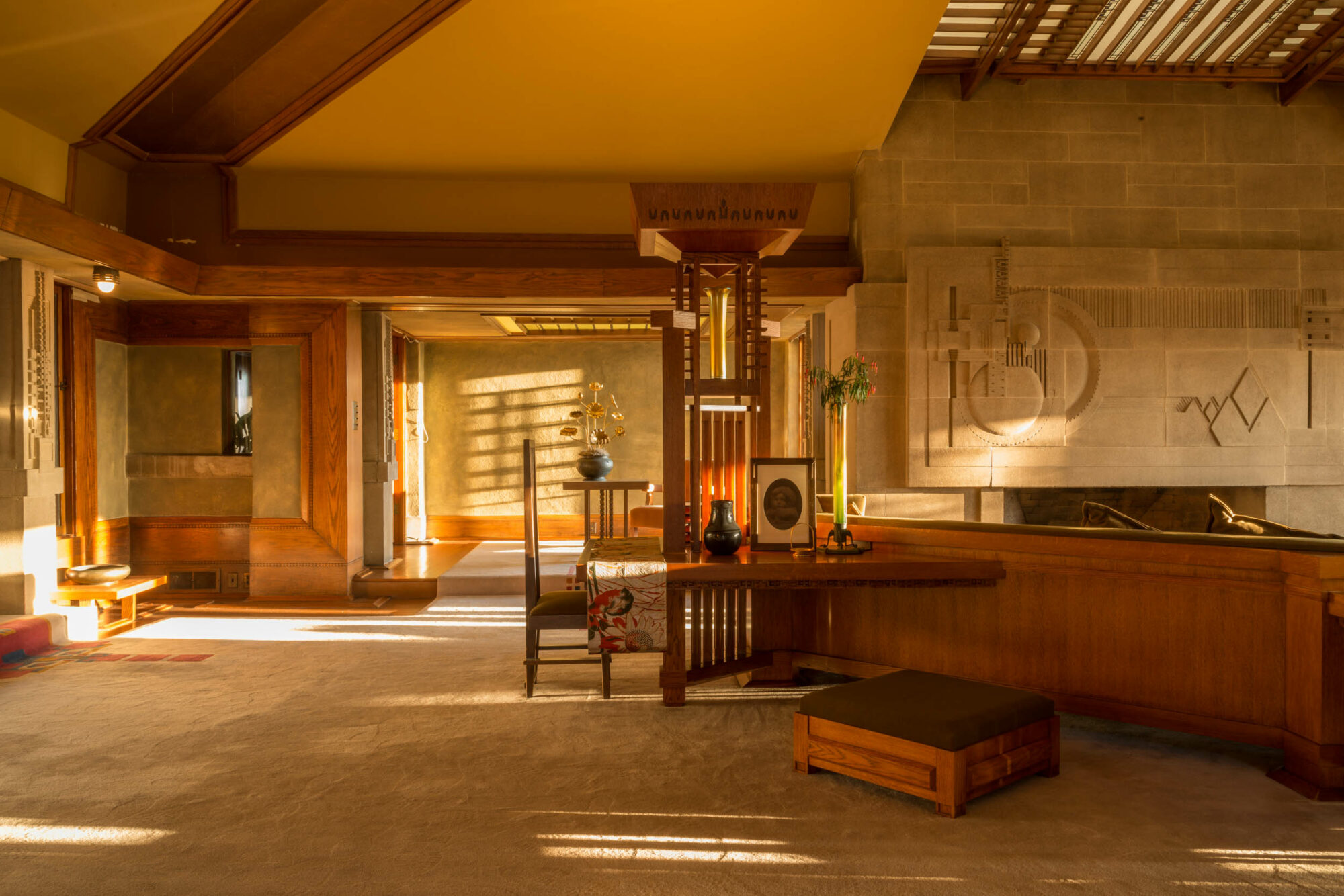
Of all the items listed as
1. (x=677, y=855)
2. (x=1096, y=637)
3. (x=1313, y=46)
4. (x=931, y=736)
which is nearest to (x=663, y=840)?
(x=677, y=855)

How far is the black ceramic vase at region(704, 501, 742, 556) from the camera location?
4305mm

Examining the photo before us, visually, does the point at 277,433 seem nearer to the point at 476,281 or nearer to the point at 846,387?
the point at 476,281

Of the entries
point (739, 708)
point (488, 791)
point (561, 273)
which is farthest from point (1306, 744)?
point (561, 273)

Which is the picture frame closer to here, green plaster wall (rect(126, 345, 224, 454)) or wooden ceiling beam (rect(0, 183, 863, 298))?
wooden ceiling beam (rect(0, 183, 863, 298))

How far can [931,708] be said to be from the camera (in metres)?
3.13

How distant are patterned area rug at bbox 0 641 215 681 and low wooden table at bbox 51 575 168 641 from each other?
41cm

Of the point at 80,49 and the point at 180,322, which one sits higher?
the point at 80,49

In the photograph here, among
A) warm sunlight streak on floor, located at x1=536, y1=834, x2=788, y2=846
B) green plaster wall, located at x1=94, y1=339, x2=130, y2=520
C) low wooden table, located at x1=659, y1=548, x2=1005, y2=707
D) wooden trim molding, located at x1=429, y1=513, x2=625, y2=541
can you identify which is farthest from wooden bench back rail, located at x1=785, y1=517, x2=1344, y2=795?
wooden trim molding, located at x1=429, y1=513, x2=625, y2=541

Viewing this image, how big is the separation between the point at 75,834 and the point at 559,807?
5.17ft

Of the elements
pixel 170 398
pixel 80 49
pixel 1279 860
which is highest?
pixel 80 49

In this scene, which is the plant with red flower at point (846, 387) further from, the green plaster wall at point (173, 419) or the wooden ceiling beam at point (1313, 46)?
the green plaster wall at point (173, 419)

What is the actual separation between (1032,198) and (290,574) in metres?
6.99

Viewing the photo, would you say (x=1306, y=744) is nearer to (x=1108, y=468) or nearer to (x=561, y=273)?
(x=1108, y=468)

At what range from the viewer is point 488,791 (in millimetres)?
3264
